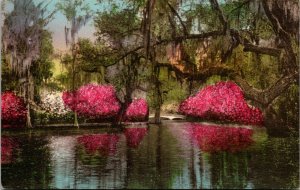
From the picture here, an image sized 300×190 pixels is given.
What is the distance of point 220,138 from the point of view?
8.64m

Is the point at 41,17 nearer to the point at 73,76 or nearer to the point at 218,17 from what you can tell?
the point at 73,76

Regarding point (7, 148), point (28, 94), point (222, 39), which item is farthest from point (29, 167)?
point (222, 39)

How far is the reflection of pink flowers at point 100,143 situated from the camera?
8.53 meters

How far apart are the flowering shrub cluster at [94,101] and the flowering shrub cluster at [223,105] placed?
0.90 meters

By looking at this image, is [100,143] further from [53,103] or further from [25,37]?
[25,37]

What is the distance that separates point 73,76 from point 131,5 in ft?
3.90

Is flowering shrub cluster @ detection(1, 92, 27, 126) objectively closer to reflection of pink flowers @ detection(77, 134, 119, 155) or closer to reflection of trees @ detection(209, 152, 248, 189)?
reflection of pink flowers @ detection(77, 134, 119, 155)

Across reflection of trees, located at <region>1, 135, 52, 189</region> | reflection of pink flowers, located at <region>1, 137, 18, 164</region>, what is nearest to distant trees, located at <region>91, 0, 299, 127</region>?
reflection of trees, located at <region>1, 135, 52, 189</region>

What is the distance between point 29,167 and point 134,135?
1.34 meters

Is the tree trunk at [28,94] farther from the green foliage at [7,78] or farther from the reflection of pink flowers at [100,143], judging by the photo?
the reflection of pink flowers at [100,143]

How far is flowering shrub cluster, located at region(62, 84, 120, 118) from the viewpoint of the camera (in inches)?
348

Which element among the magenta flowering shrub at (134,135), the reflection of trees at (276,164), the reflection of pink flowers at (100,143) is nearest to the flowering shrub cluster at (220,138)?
the reflection of trees at (276,164)

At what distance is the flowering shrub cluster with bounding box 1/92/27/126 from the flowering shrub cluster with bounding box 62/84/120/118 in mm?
554

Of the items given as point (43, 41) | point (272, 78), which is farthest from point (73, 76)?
point (272, 78)
